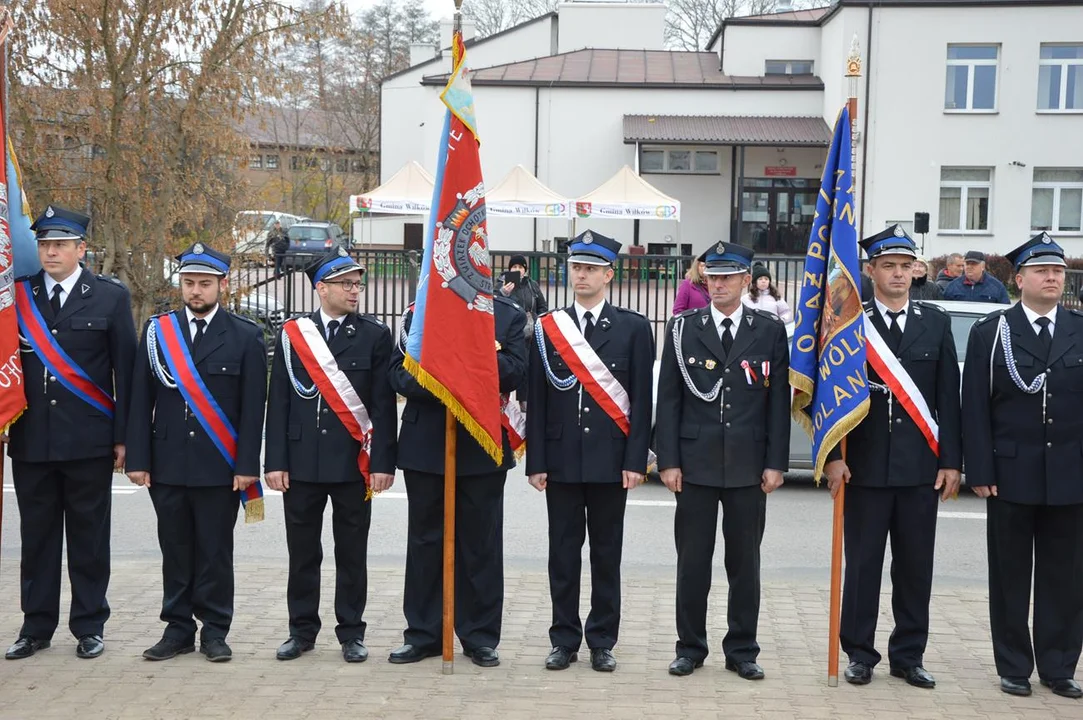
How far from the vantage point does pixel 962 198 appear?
33.6 metres

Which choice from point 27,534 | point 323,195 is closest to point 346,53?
point 323,195

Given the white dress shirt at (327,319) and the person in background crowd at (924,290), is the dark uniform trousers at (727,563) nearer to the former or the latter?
the white dress shirt at (327,319)

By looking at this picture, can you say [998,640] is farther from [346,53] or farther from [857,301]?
[346,53]

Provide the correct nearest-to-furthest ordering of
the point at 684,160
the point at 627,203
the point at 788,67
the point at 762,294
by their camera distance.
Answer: the point at 762,294 < the point at 627,203 < the point at 684,160 < the point at 788,67

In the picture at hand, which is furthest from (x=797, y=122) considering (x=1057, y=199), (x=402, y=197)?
(x=402, y=197)

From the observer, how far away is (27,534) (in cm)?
627

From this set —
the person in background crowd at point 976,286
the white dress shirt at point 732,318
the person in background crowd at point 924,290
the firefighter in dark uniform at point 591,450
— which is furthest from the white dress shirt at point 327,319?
the person in background crowd at point 976,286

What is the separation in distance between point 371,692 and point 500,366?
1.68m

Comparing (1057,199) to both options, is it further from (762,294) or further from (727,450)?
(727,450)

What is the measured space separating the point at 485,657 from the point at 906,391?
241 cm

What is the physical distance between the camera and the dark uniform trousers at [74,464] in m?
6.19

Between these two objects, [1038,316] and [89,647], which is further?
[89,647]

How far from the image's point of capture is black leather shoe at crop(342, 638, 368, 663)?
6.14 meters

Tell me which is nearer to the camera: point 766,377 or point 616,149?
point 766,377
